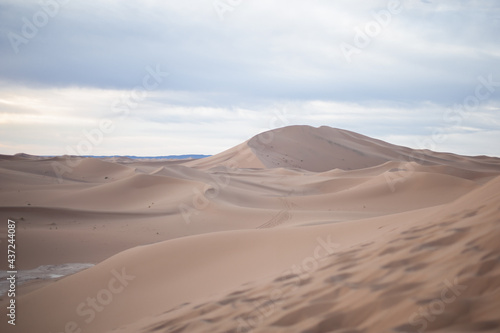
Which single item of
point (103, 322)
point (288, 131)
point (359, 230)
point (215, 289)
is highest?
point (288, 131)

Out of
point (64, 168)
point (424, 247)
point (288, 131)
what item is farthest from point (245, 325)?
point (288, 131)

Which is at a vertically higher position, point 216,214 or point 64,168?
point 64,168

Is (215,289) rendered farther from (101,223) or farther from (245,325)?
(101,223)

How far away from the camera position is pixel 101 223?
12.5 meters

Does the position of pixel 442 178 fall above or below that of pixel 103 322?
above

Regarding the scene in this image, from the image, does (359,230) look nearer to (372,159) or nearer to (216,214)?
(216,214)

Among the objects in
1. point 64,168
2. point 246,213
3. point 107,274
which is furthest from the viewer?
point 64,168

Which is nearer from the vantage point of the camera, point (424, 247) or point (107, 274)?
point (424, 247)

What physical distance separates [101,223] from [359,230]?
897cm

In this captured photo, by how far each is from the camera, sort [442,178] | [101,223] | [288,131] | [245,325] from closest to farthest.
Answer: [245,325] → [101,223] → [442,178] → [288,131]

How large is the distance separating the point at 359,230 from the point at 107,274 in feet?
14.3

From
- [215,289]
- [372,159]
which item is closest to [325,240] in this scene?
[215,289]

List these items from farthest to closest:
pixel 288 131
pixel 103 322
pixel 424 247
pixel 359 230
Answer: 1. pixel 288 131
2. pixel 359 230
3. pixel 103 322
4. pixel 424 247

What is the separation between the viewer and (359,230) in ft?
22.0
